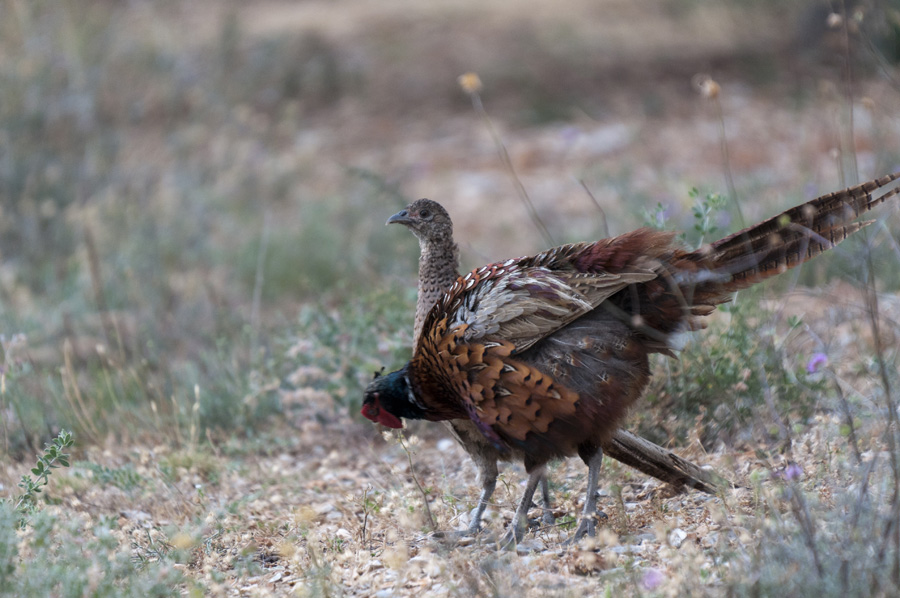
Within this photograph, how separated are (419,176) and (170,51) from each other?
3119 mm

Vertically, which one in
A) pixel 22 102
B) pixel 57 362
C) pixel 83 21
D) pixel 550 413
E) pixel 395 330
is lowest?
pixel 57 362

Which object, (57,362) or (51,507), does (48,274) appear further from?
(51,507)

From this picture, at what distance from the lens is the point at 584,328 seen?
3389 mm

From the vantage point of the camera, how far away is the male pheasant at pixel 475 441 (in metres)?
3.58

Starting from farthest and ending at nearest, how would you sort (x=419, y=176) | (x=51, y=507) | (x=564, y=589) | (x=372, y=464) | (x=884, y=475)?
(x=419, y=176) < (x=372, y=464) < (x=51, y=507) < (x=884, y=475) < (x=564, y=589)

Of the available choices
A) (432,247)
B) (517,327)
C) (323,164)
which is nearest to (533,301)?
(517,327)

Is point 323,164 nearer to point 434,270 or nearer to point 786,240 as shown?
point 434,270

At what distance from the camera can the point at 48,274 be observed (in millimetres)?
7465

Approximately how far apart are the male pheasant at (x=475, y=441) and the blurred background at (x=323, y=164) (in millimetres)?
496

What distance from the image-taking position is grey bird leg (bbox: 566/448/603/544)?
3.44 meters

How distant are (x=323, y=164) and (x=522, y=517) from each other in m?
8.15

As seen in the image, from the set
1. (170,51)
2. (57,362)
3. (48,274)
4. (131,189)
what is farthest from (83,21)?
(57,362)

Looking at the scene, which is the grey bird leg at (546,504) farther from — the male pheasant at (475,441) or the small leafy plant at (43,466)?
the small leafy plant at (43,466)

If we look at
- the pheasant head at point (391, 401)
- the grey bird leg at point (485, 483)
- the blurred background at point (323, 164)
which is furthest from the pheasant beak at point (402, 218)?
the grey bird leg at point (485, 483)
